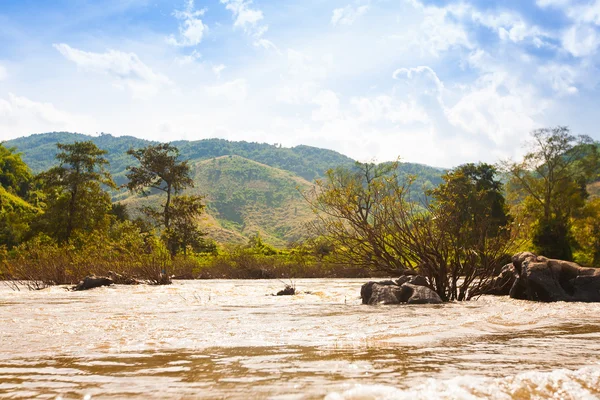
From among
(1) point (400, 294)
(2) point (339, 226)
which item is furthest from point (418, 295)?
(2) point (339, 226)

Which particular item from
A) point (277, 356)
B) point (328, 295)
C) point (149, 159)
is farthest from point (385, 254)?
point (149, 159)

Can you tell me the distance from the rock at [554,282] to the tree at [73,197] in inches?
1322

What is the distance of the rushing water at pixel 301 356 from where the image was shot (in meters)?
3.69

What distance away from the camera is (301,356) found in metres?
5.17

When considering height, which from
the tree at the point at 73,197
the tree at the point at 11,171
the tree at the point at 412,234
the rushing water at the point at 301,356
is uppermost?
the tree at the point at 11,171

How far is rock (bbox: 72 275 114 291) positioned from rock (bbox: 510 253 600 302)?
47.8 ft

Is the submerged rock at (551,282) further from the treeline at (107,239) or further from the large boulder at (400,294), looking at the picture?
the treeline at (107,239)

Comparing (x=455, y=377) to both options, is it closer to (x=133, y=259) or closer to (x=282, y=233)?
(x=133, y=259)

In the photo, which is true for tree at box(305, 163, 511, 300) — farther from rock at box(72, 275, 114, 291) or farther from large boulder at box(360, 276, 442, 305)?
rock at box(72, 275, 114, 291)

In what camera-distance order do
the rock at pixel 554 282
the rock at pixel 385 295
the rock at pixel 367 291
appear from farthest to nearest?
1. the rock at pixel 554 282
2. the rock at pixel 367 291
3. the rock at pixel 385 295

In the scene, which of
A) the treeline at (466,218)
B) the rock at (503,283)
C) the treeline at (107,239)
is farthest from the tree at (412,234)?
the treeline at (107,239)

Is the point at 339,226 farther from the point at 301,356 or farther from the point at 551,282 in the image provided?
the point at 301,356

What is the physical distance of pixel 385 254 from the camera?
556 inches

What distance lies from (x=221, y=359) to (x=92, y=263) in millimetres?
20754
